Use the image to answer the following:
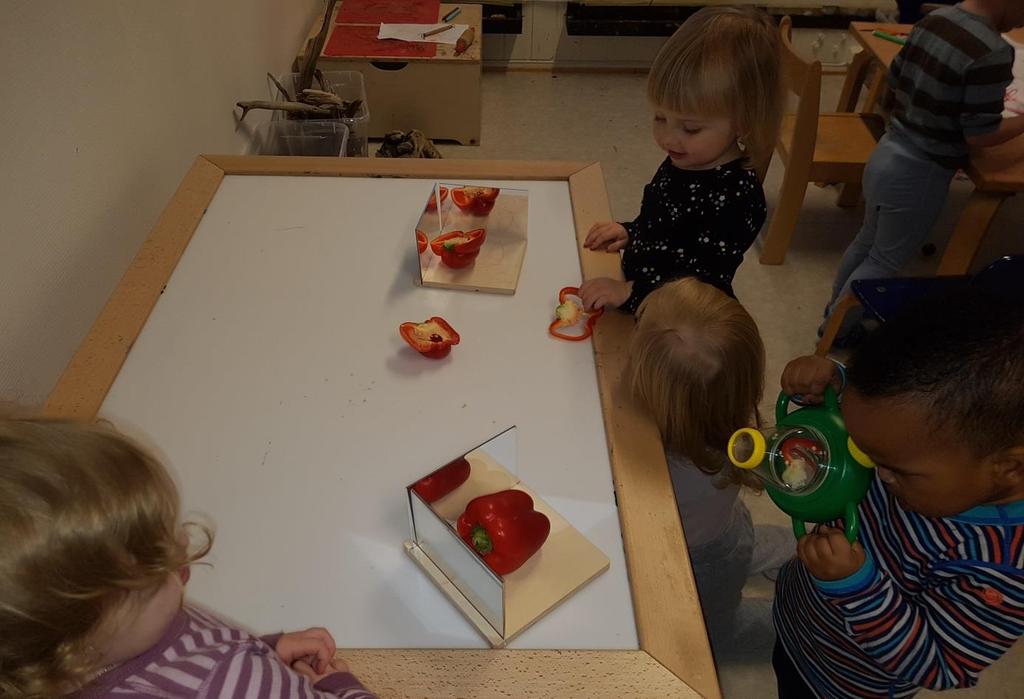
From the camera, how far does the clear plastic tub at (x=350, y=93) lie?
1957 millimetres

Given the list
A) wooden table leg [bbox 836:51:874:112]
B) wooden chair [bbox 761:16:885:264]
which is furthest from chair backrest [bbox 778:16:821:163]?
wooden table leg [bbox 836:51:874:112]

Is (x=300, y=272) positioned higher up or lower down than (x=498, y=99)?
higher up

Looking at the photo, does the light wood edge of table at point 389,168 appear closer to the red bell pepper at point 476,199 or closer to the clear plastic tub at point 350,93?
the red bell pepper at point 476,199

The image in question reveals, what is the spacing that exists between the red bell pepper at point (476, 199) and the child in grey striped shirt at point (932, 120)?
3.37 feet

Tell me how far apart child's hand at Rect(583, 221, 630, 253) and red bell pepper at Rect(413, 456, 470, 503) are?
20.3 inches

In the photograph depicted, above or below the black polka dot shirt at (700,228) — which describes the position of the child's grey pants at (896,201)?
below

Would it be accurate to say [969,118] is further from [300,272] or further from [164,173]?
[164,173]

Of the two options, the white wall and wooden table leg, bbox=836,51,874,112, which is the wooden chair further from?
the white wall

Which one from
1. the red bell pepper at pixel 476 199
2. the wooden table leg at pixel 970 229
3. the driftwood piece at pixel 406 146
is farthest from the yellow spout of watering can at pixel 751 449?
the driftwood piece at pixel 406 146

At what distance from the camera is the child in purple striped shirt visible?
0.45 m

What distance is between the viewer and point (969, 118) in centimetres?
158

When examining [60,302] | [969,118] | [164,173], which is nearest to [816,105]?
[969,118]

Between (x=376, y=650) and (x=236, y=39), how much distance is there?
1.56 m

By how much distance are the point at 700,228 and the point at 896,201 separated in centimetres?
87
